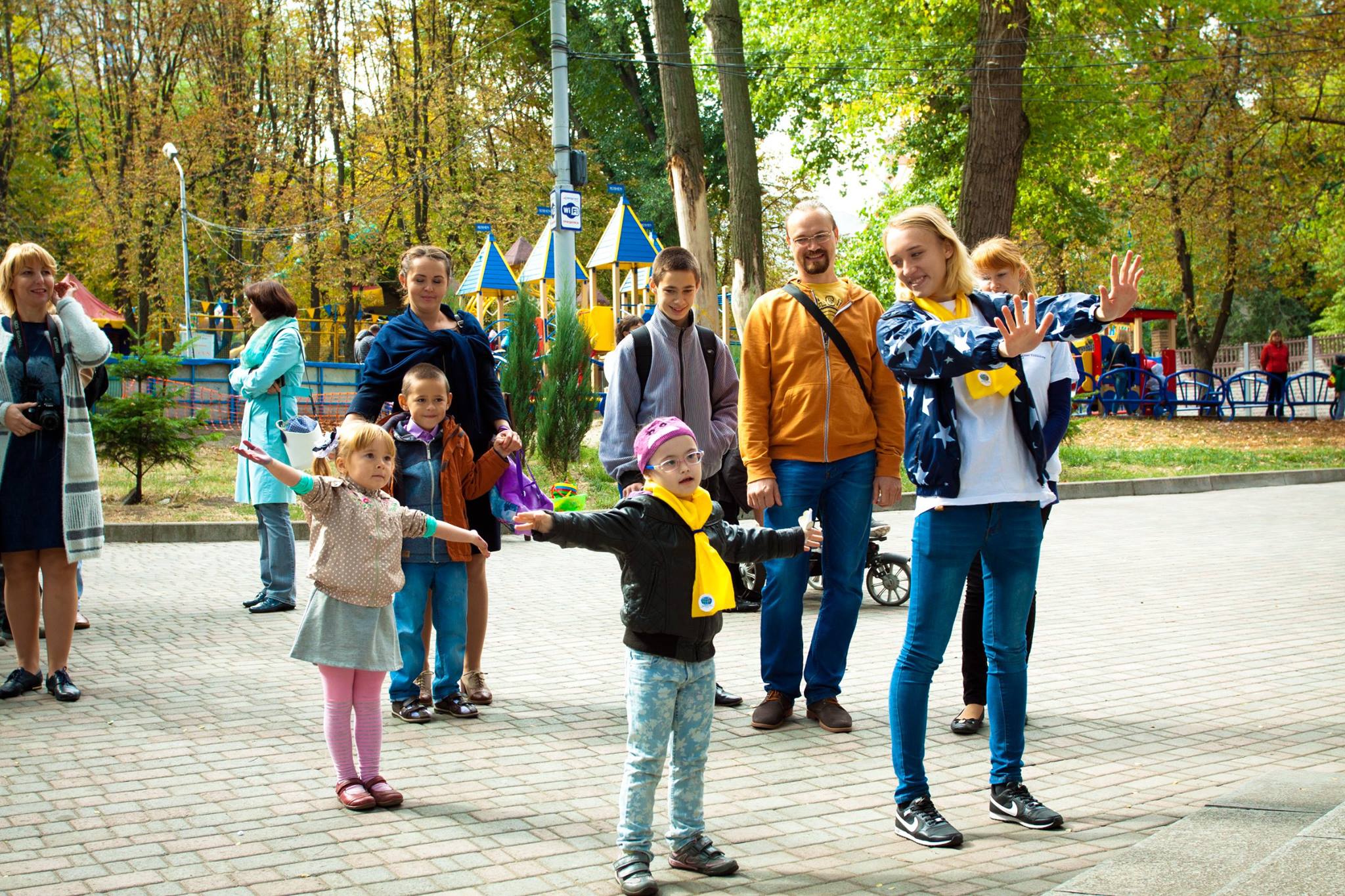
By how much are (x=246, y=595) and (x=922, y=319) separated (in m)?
6.62

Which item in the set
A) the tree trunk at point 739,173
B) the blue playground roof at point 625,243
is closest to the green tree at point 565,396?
the tree trunk at point 739,173

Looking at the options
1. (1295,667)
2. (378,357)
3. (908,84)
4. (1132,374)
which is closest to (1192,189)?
(1132,374)

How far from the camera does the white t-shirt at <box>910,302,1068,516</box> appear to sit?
411 centimetres

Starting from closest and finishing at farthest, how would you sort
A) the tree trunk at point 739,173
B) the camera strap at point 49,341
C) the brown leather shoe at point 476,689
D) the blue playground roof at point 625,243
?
1. the brown leather shoe at point 476,689
2. the camera strap at point 49,341
3. the tree trunk at point 739,173
4. the blue playground roof at point 625,243

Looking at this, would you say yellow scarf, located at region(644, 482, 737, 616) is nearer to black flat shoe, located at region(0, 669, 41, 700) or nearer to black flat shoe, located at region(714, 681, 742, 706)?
black flat shoe, located at region(714, 681, 742, 706)

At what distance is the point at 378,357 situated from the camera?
5828mm

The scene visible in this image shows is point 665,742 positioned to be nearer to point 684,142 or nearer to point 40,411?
point 40,411

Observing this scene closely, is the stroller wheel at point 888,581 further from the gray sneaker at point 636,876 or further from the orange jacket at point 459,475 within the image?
the gray sneaker at point 636,876

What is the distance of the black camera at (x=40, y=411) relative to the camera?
6004 mm

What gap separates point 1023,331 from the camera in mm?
3756

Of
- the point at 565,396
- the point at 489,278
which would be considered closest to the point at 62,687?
the point at 565,396

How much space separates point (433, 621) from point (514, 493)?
655 mm

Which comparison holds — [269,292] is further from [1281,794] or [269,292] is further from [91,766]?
[1281,794]

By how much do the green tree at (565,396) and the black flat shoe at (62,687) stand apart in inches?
381
